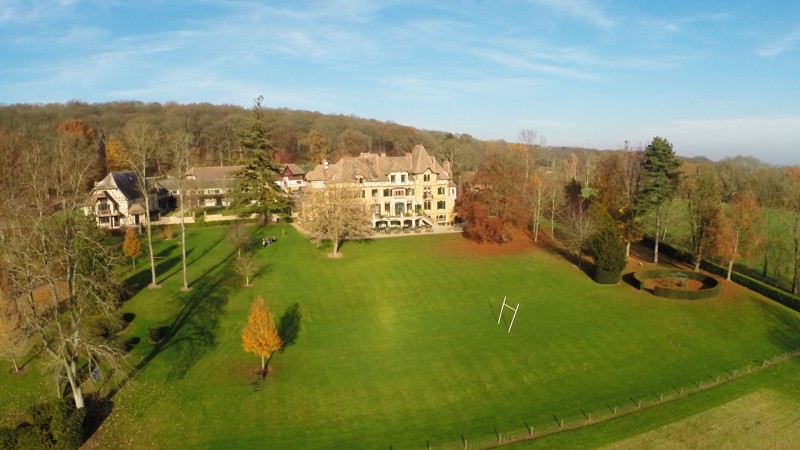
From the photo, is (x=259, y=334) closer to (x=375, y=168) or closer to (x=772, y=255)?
(x=375, y=168)

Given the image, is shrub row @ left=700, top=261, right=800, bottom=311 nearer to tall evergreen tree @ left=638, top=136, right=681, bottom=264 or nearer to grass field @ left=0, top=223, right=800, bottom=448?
grass field @ left=0, top=223, right=800, bottom=448

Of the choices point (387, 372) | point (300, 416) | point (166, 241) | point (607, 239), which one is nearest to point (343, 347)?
point (387, 372)

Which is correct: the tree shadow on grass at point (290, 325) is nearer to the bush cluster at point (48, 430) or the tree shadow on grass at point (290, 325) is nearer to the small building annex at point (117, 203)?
the bush cluster at point (48, 430)

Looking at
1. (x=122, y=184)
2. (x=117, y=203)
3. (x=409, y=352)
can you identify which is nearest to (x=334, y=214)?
(x=409, y=352)

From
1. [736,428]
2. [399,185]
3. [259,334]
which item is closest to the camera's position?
[736,428]

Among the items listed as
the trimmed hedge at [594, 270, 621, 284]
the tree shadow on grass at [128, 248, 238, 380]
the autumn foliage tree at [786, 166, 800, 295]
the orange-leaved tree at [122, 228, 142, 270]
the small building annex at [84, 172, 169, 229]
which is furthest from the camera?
the small building annex at [84, 172, 169, 229]

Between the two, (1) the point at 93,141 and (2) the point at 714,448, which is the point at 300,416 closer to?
(2) the point at 714,448

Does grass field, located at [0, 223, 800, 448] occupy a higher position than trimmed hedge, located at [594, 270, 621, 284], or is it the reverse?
trimmed hedge, located at [594, 270, 621, 284]

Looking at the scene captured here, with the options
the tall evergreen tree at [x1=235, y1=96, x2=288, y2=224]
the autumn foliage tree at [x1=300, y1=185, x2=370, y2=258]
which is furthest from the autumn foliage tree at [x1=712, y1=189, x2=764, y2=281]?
the tall evergreen tree at [x1=235, y1=96, x2=288, y2=224]
